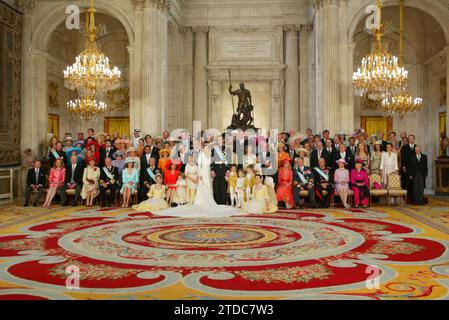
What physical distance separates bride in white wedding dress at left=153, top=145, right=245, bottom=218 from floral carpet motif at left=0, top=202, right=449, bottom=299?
0.55 meters

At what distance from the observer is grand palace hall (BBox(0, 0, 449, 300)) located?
486 centimetres

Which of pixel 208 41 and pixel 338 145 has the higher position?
pixel 208 41

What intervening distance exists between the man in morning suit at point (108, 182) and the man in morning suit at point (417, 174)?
708 cm

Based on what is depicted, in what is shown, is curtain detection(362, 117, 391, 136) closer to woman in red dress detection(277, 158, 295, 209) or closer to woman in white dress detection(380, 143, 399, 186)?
woman in white dress detection(380, 143, 399, 186)

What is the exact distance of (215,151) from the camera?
36.6 feet

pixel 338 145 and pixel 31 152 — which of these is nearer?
pixel 338 145

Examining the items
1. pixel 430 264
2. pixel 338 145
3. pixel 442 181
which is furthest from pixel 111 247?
pixel 442 181

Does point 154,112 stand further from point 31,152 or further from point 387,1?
point 387,1

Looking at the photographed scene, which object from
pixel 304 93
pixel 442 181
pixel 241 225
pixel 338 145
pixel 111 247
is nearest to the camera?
pixel 111 247

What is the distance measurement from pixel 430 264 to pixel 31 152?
40.4ft

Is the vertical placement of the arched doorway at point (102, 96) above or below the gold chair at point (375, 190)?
above

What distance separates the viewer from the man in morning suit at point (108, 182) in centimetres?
1109

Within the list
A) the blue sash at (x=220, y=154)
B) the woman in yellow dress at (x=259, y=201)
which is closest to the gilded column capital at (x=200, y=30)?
the blue sash at (x=220, y=154)

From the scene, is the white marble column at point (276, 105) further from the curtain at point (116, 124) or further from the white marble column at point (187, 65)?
the curtain at point (116, 124)
